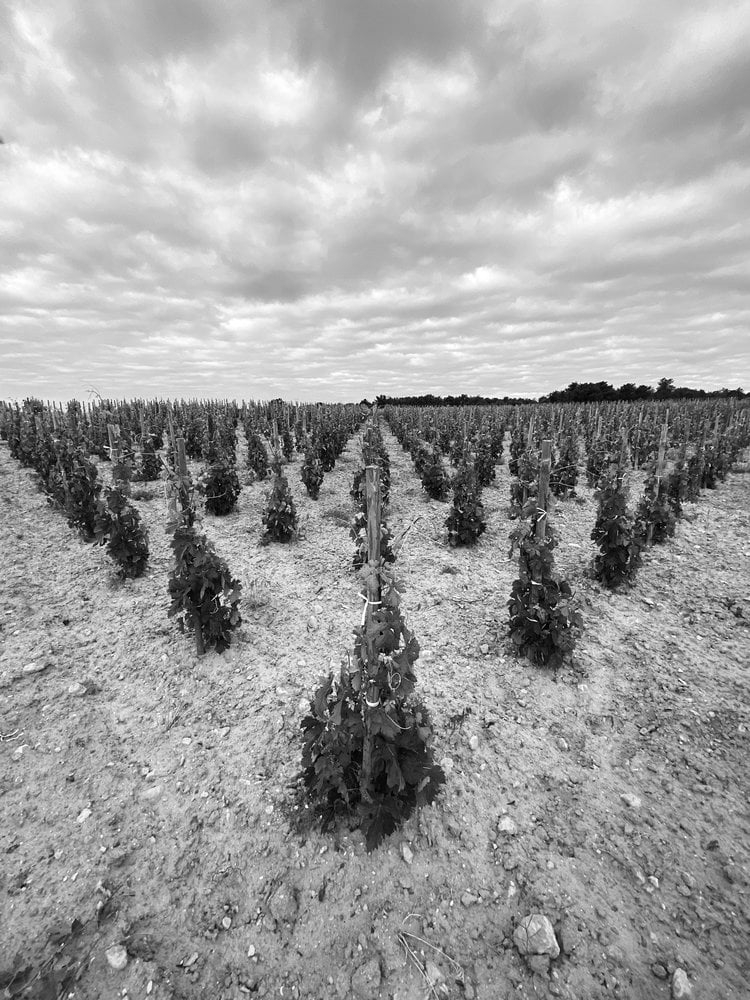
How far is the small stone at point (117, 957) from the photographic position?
2.53m

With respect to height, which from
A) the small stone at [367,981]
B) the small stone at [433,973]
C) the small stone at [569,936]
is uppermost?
the small stone at [569,936]

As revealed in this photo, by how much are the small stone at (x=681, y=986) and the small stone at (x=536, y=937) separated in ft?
2.07

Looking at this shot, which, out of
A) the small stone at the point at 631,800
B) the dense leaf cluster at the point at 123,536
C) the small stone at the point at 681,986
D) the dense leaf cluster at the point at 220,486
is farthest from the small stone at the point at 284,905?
the dense leaf cluster at the point at 220,486

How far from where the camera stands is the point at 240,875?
3055 millimetres

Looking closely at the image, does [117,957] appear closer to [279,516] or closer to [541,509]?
[541,509]

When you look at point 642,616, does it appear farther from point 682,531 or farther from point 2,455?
point 2,455

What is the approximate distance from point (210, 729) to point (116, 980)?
1.97 metres

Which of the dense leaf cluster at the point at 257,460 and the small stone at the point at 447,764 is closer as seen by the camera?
the small stone at the point at 447,764

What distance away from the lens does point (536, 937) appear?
2645 millimetres

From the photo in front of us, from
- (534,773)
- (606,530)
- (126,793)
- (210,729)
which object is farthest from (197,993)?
(606,530)

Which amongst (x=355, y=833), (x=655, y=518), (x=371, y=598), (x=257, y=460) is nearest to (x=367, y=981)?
(x=355, y=833)

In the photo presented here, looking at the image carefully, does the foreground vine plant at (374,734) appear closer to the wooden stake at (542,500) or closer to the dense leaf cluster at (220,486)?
the wooden stake at (542,500)

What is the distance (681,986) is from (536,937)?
798 mm

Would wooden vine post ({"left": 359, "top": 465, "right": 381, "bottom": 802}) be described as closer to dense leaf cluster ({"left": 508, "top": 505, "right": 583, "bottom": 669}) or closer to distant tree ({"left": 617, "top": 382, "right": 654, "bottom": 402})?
dense leaf cluster ({"left": 508, "top": 505, "right": 583, "bottom": 669})
